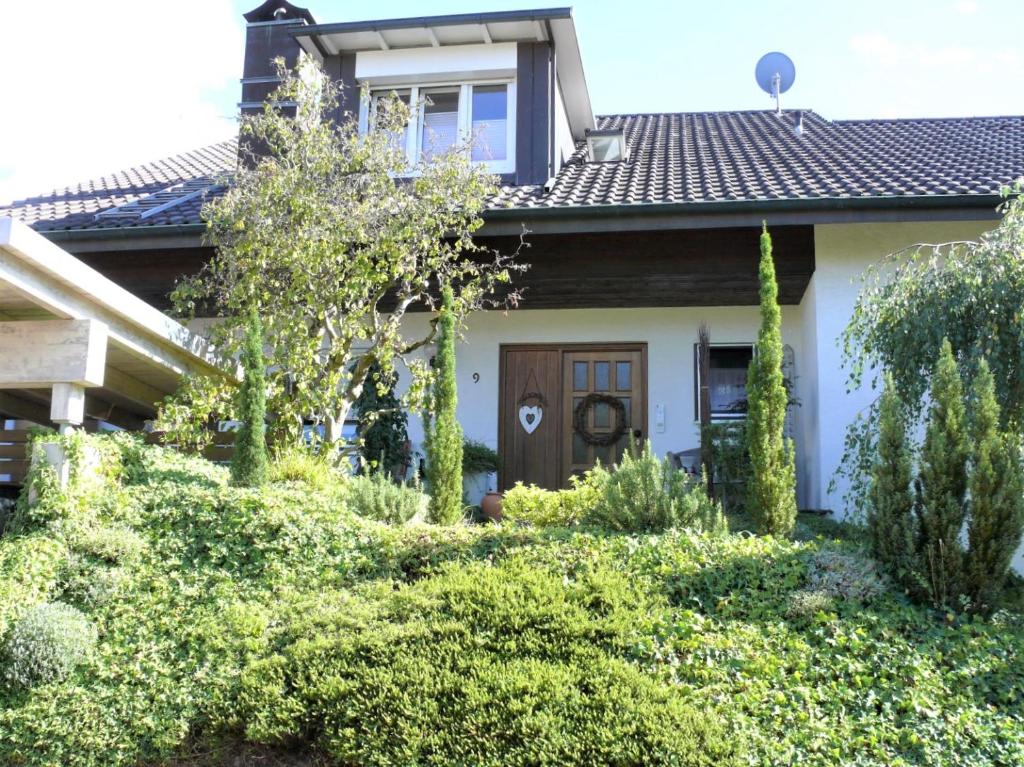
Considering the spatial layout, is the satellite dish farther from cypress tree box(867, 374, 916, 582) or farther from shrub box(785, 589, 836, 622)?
shrub box(785, 589, 836, 622)

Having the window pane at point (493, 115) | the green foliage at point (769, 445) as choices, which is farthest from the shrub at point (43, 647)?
the window pane at point (493, 115)

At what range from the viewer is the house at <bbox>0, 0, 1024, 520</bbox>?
9.72m

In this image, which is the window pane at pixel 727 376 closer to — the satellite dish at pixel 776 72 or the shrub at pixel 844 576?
the shrub at pixel 844 576

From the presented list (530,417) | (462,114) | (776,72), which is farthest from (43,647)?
(776,72)

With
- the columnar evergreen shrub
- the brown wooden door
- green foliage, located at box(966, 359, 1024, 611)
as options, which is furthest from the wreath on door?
green foliage, located at box(966, 359, 1024, 611)

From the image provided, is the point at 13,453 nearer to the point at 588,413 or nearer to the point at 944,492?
the point at 588,413

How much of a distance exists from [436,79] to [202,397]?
5893 millimetres

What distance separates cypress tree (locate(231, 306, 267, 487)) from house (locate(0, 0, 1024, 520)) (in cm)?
350

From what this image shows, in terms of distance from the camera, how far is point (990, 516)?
579 centimetres

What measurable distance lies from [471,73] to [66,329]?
22.2 ft

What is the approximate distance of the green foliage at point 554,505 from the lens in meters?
7.72

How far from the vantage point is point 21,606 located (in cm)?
558

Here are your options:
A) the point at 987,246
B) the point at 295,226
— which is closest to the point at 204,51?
the point at 295,226

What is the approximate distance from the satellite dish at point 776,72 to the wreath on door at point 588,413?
7622mm
